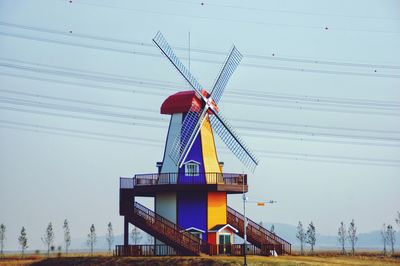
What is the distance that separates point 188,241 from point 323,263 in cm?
1043

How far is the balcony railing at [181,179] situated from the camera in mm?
49625

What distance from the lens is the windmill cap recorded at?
50.8m

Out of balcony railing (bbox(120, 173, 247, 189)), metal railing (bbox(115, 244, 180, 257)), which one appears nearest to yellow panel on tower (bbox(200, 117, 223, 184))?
balcony railing (bbox(120, 173, 247, 189))

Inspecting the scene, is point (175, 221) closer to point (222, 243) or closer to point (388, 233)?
point (222, 243)

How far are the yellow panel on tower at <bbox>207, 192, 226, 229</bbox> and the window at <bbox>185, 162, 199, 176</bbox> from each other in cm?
214

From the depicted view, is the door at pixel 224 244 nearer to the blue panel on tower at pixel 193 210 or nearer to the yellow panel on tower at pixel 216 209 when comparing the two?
the yellow panel on tower at pixel 216 209

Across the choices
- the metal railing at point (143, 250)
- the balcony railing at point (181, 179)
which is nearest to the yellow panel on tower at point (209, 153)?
the balcony railing at point (181, 179)

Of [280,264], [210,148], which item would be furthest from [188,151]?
[280,264]

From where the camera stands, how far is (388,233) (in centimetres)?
12562

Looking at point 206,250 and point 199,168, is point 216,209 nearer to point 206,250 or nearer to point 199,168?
point 199,168

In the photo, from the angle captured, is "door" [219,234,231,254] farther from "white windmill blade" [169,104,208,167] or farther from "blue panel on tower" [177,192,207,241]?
"white windmill blade" [169,104,208,167]

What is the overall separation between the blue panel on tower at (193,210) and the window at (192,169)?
1.68m

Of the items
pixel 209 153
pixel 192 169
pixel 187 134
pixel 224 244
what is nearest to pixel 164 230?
pixel 224 244

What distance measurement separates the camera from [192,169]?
164 feet
